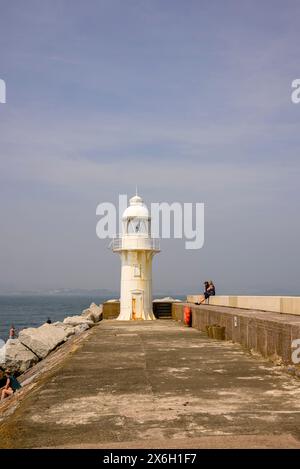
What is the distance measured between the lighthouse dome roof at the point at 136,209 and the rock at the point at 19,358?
379 inches

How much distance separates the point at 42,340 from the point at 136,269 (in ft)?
24.5

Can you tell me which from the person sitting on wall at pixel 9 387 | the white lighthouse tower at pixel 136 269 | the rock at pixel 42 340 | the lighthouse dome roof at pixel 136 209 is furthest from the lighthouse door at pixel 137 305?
the person sitting on wall at pixel 9 387

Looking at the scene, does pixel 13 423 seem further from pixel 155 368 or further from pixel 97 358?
pixel 97 358

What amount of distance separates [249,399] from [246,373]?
1.97 meters

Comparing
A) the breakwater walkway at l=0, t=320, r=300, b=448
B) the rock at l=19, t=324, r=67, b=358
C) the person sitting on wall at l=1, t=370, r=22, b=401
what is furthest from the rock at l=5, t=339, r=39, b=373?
the breakwater walkway at l=0, t=320, r=300, b=448

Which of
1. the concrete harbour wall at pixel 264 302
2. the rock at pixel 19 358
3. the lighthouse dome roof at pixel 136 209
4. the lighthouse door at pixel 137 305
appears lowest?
the rock at pixel 19 358

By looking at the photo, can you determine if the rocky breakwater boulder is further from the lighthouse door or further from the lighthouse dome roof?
the lighthouse dome roof

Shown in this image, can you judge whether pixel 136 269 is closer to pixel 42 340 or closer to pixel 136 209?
pixel 136 209

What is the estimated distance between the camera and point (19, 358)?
18.8 meters

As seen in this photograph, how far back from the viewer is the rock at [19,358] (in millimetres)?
18484

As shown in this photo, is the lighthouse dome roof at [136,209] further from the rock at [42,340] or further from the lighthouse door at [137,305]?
the rock at [42,340]

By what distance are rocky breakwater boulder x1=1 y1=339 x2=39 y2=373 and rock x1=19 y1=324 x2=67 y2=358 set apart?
21 centimetres

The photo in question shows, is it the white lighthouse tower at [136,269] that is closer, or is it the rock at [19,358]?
the rock at [19,358]

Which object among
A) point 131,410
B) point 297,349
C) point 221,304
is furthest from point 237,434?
point 221,304
